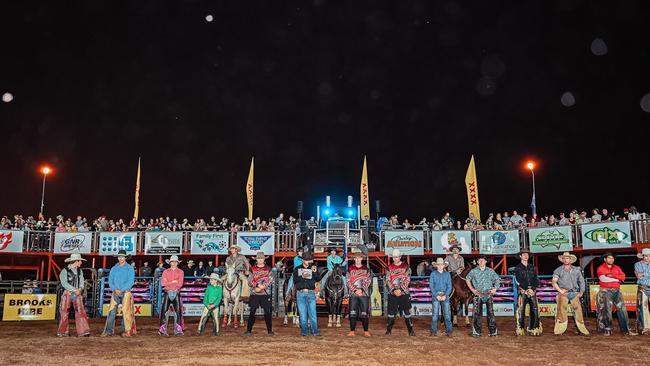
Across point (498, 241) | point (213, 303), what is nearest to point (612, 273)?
point (213, 303)

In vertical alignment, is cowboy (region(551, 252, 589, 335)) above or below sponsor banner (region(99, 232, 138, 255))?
below

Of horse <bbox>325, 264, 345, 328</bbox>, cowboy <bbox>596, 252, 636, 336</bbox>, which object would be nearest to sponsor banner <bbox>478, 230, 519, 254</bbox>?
cowboy <bbox>596, 252, 636, 336</bbox>

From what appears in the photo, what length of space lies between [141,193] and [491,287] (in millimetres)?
38527

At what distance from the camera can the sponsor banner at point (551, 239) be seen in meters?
23.1

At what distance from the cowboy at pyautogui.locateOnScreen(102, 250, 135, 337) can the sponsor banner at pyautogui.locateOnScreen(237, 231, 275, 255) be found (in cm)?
1190

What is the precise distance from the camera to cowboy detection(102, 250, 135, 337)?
41.7 feet

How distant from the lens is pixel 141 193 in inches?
1829

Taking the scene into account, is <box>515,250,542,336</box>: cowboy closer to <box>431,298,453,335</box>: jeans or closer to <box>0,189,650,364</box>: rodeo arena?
<box>0,189,650,364</box>: rodeo arena

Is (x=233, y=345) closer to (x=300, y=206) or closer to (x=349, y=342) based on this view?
(x=349, y=342)

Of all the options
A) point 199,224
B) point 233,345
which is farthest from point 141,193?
point 233,345

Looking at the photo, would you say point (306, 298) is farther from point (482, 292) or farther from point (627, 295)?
point (627, 295)

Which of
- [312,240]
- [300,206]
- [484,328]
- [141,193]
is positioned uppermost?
[141,193]

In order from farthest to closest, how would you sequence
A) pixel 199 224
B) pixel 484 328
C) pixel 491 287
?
pixel 199 224
pixel 484 328
pixel 491 287

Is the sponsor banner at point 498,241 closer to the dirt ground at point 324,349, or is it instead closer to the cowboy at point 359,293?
the dirt ground at point 324,349
